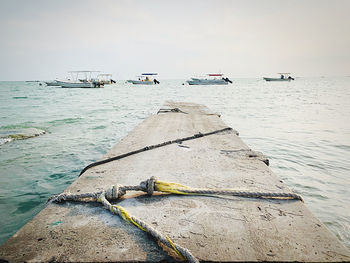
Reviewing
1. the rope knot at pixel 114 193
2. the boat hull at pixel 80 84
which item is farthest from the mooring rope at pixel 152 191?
the boat hull at pixel 80 84

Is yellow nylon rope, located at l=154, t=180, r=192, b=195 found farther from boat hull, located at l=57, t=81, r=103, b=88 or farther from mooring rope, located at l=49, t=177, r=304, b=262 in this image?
boat hull, located at l=57, t=81, r=103, b=88

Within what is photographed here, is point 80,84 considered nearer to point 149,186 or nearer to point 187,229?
point 149,186

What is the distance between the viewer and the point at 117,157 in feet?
8.65

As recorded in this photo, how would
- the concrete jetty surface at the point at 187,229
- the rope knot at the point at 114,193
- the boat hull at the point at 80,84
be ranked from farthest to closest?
the boat hull at the point at 80,84
the rope knot at the point at 114,193
the concrete jetty surface at the point at 187,229

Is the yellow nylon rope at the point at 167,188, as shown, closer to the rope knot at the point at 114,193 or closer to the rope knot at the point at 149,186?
the rope knot at the point at 149,186

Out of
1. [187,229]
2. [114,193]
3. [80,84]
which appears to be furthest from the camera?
[80,84]

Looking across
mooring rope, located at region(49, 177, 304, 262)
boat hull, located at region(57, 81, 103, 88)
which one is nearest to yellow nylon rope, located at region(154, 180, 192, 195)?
mooring rope, located at region(49, 177, 304, 262)

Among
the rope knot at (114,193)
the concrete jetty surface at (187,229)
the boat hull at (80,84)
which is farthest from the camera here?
the boat hull at (80,84)

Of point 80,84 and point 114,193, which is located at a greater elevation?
point 80,84

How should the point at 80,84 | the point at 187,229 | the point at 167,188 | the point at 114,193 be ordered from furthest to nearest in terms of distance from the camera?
1. the point at 80,84
2. the point at 167,188
3. the point at 114,193
4. the point at 187,229

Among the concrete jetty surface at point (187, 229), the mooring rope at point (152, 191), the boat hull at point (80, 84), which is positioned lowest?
the concrete jetty surface at point (187, 229)

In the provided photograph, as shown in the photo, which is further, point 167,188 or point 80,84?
point 80,84

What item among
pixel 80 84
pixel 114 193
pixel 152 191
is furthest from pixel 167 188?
pixel 80 84

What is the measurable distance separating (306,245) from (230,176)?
0.94 metres
